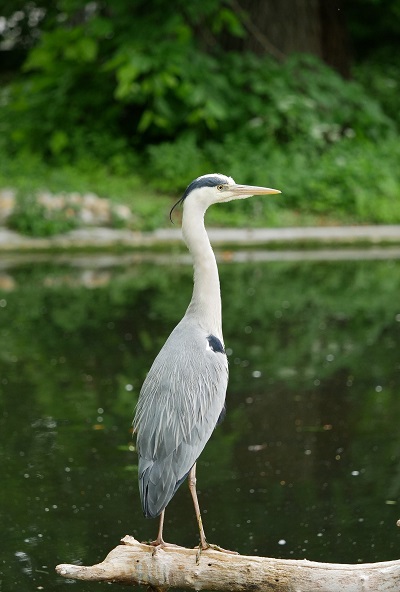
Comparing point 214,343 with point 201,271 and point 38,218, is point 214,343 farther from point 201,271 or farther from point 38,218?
point 38,218

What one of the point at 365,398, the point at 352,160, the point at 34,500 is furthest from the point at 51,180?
the point at 34,500

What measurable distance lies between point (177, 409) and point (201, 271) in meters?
0.59

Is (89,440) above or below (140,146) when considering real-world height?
above

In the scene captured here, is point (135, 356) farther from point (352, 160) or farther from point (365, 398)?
point (352, 160)

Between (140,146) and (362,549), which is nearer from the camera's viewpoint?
(362,549)

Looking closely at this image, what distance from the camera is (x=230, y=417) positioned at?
26.8 ft

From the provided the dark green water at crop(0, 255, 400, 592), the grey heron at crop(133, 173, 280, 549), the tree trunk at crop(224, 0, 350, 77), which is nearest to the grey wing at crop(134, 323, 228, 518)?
the grey heron at crop(133, 173, 280, 549)

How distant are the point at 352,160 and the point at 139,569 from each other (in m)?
12.9

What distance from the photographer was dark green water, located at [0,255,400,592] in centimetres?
600

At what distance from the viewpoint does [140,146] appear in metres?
18.0

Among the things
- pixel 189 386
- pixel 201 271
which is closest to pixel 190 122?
pixel 201 271

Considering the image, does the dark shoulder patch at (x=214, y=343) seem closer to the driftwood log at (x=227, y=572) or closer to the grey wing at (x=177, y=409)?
the grey wing at (x=177, y=409)

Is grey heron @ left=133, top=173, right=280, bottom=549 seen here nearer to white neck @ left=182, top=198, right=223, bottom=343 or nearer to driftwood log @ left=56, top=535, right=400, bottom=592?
white neck @ left=182, top=198, right=223, bottom=343

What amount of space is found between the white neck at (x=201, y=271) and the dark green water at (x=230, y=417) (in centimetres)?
150
